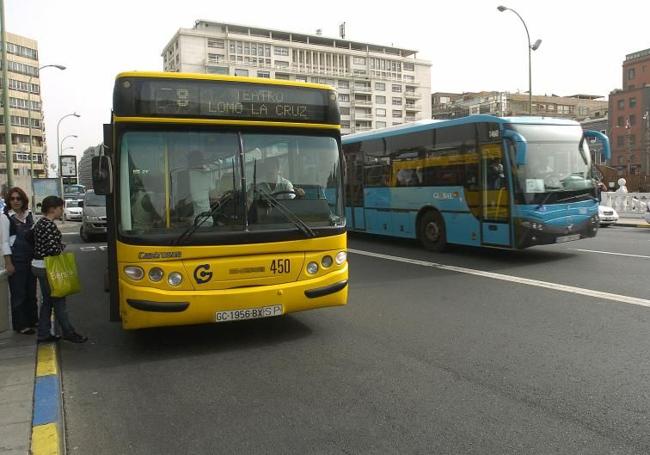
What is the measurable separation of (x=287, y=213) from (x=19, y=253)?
3.01 m

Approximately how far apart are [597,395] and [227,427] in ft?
9.00

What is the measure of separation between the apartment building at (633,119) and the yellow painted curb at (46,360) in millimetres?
89135

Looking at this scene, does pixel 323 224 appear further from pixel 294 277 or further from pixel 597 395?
pixel 597 395

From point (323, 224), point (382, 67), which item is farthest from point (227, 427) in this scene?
point (382, 67)

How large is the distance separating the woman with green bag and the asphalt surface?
30 centimetres

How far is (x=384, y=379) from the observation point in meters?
4.68

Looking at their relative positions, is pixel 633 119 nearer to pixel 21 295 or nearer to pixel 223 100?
pixel 223 100

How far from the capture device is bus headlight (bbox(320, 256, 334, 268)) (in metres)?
6.04

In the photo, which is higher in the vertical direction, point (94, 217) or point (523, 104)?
point (523, 104)

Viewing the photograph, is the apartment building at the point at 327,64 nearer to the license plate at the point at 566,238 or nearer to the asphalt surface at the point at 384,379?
the license plate at the point at 566,238

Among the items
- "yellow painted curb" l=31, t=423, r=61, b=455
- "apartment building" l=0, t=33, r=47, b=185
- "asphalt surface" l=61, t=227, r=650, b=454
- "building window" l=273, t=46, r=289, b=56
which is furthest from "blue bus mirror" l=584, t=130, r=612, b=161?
"building window" l=273, t=46, r=289, b=56

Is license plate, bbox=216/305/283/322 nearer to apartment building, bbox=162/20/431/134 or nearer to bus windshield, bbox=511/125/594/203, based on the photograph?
bus windshield, bbox=511/125/594/203

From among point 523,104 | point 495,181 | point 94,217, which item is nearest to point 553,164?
point 495,181

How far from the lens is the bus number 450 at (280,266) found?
5715 millimetres
